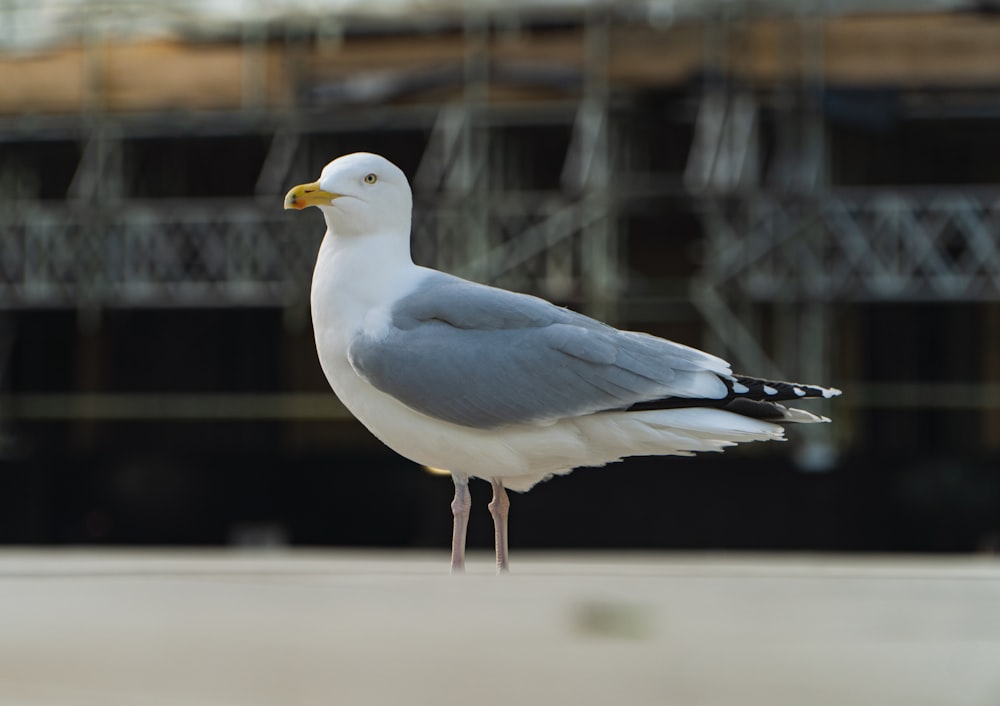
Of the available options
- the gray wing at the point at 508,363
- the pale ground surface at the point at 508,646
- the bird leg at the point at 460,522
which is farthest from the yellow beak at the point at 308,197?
the pale ground surface at the point at 508,646

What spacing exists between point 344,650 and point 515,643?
0.88 ft

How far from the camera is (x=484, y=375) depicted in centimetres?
480

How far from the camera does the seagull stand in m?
4.72

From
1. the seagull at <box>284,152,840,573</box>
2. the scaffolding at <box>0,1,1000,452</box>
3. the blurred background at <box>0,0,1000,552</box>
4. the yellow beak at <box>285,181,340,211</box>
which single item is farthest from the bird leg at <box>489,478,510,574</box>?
the scaffolding at <box>0,1,1000,452</box>

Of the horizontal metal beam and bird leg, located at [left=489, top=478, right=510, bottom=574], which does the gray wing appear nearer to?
bird leg, located at [left=489, top=478, right=510, bottom=574]

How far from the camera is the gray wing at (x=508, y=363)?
186 inches

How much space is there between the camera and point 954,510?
1659 cm

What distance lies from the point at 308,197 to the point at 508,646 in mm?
2346

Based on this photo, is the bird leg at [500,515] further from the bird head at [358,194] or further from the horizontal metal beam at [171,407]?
the horizontal metal beam at [171,407]

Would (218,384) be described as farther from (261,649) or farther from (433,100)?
(261,649)

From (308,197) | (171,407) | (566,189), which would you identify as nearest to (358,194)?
(308,197)

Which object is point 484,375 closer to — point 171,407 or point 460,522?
point 460,522

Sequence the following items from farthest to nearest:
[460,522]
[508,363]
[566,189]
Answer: [566,189] → [508,363] → [460,522]

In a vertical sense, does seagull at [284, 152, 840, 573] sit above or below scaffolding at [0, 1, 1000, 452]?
below
